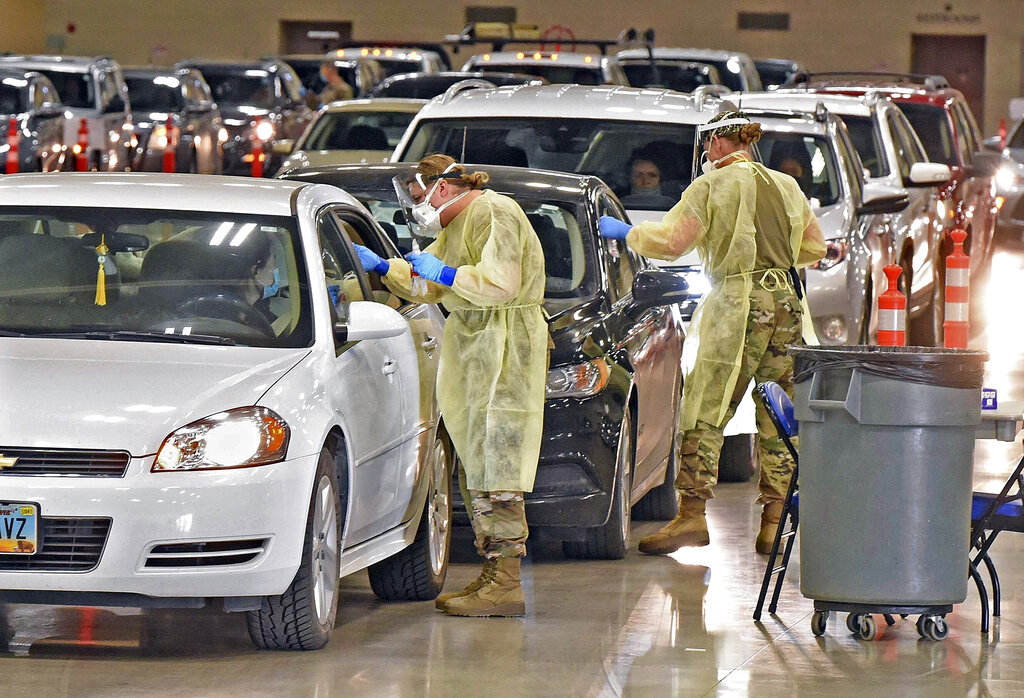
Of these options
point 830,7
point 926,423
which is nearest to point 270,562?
point 926,423

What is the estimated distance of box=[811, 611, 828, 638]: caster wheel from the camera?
733cm

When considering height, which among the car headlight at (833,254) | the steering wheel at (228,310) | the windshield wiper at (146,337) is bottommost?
the car headlight at (833,254)

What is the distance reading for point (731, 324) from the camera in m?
8.92

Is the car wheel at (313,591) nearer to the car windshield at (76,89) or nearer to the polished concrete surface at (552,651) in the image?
the polished concrete surface at (552,651)

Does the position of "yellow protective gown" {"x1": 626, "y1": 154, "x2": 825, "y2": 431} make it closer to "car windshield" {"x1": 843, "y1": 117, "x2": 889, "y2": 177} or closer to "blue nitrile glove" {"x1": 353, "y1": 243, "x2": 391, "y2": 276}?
"blue nitrile glove" {"x1": 353, "y1": 243, "x2": 391, "y2": 276}

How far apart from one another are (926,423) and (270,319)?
2248 millimetres

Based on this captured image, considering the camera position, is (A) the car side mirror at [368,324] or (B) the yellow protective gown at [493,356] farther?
(B) the yellow protective gown at [493,356]

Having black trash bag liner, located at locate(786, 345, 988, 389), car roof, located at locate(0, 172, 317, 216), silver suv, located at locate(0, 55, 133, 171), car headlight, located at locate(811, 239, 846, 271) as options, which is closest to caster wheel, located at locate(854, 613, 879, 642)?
black trash bag liner, located at locate(786, 345, 988, 389)

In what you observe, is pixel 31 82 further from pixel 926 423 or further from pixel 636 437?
pixel 926 423

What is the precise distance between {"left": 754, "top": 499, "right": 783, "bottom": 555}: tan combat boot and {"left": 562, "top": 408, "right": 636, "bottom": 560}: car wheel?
600 mm

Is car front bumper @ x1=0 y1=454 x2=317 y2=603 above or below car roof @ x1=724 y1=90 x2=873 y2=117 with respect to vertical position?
below

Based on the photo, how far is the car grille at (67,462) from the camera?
621cm

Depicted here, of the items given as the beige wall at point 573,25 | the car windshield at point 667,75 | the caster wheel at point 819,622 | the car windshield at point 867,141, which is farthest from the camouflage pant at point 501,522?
the beige wall at point 573,25

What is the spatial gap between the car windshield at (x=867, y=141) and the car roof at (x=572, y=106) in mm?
3471
